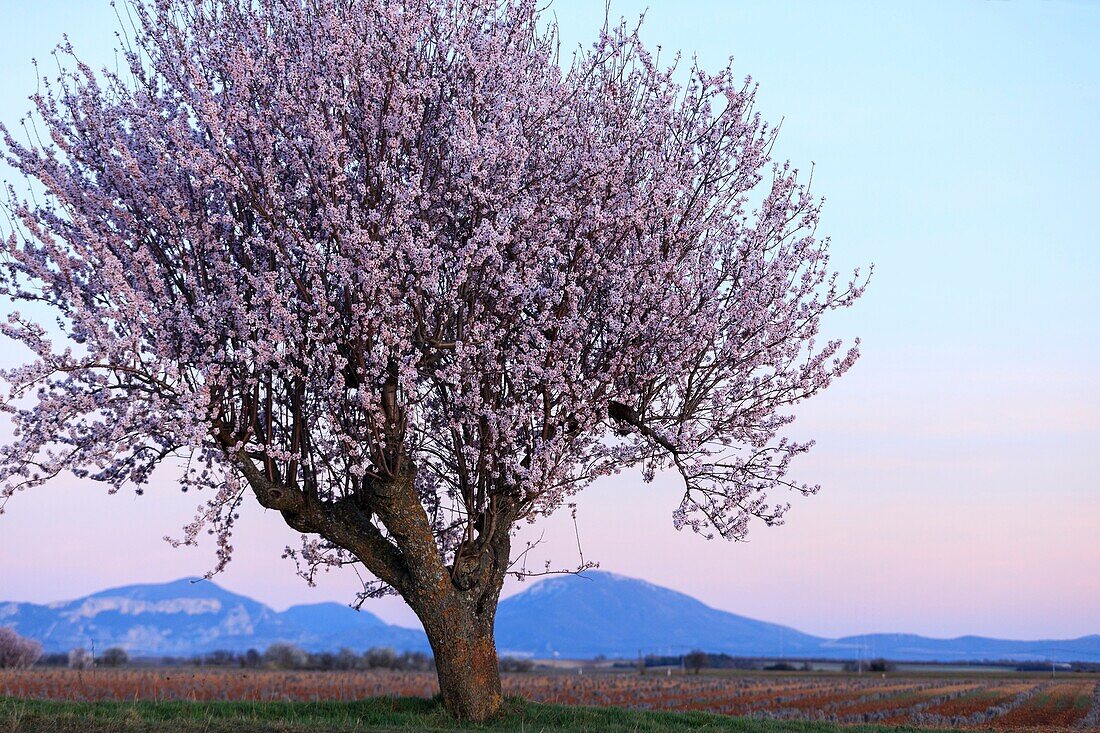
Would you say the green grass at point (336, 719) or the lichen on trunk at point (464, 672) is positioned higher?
the lichen on trunk at point (464, 672)

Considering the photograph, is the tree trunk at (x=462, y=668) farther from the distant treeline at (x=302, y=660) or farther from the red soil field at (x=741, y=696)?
the distant treeline at (x=302, y=660)

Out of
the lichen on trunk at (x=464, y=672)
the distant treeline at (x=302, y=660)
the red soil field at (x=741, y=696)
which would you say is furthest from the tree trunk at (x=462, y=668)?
the distant treeline at (x=302, y=660)

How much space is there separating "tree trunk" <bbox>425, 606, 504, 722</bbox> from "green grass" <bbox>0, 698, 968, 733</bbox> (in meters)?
0.33

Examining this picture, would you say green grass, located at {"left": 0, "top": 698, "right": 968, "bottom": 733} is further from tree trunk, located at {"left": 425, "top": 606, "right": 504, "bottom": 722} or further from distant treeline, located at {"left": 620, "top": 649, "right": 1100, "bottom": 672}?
distant treeline, located at {"left": 620, "top": 649, "right": 1100, "bottom": 672}

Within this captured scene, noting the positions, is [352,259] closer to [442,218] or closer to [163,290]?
[442,218]

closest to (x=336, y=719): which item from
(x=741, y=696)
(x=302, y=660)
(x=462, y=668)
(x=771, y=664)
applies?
(x=462, y=668)

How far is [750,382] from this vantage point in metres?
20.9

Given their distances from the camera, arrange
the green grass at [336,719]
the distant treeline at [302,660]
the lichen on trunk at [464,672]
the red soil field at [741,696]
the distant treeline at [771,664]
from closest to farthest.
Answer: the green grass at [336,719] < the lichen on trunk at [464,672] < the red soil field at [741,696] < the distant treeline at [302,660] < the distant treeline at [771,664]

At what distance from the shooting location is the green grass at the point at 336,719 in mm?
15156

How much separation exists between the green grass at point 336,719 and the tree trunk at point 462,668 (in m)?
0.33

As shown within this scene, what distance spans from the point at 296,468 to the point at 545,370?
16.5ft

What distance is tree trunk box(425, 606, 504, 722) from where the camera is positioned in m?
19.6

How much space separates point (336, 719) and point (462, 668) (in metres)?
2.46

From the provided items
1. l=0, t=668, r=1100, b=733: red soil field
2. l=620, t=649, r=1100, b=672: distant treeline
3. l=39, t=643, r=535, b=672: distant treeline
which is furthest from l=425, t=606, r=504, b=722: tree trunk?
l=620, t=649, r=1100, b=672: distant treeline
